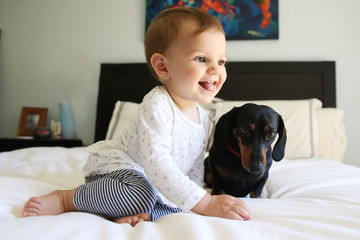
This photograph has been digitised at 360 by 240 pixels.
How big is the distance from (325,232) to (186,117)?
55 centimetres

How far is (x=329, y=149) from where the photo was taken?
2201 mm

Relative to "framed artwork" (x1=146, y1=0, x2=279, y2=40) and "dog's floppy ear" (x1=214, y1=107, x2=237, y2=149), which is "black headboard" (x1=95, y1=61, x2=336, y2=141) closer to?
"framed artwork" (x1=146, y1=0, x2=279, y2=40)

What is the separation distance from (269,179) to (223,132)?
0.40 meters

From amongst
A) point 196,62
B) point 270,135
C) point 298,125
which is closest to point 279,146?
point 270,135

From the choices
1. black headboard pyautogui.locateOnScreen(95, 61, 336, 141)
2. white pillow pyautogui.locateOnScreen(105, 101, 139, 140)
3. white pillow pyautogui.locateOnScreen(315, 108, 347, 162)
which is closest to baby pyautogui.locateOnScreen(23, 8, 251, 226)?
white pillow pyautogui.locateOnScreen(105, 101, 139, 140)

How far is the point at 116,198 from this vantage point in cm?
78

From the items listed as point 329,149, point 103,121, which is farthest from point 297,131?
point 103,121

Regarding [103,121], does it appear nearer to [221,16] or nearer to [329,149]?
[221,16]

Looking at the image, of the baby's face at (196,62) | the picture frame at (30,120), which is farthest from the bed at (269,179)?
the picture frame at (30,120)

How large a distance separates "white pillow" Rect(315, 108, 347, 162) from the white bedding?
2.90 feet

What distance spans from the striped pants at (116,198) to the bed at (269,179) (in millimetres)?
43

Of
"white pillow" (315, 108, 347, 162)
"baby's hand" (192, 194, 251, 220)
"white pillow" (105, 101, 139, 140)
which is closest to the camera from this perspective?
"baby's hand" (192, 194, 251, 220)

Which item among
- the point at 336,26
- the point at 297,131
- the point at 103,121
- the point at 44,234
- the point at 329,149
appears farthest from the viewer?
the point at 103,121

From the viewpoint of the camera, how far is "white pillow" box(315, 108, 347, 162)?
2193 mm
